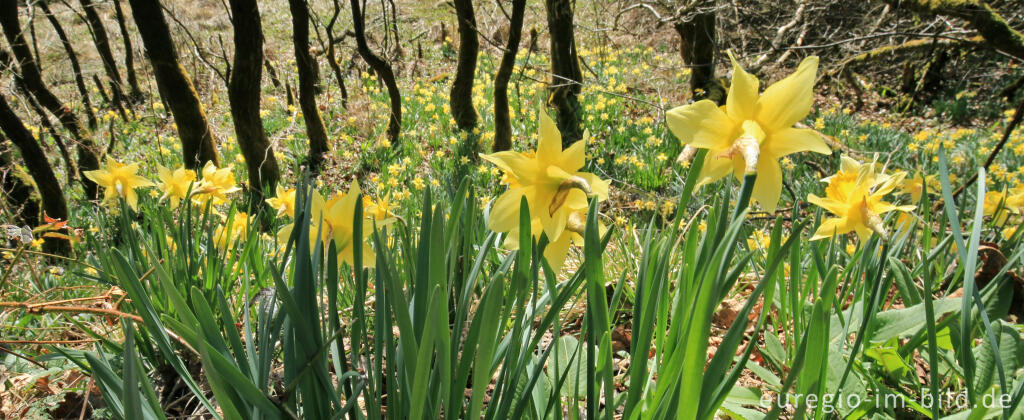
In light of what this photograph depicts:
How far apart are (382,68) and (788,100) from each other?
583 cm

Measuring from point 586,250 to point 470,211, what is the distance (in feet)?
0.83

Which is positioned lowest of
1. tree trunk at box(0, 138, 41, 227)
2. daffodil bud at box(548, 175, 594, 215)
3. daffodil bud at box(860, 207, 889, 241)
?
tree trunk at box(0, 138, 41, 227)

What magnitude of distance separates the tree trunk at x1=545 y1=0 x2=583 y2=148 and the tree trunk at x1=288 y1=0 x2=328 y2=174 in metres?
Answer: 2.46

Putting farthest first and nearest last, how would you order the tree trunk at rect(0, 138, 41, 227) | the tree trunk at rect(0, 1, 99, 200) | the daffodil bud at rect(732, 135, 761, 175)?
the tree trunk at rect(0, 1, 99, 200)
the tree trunk at rect(0, 138, 41, 227)
the daffodil bud at rect(732, 135, 761, 175)

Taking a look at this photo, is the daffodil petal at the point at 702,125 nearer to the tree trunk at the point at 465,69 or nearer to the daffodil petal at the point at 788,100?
the daffodil petal at the point at 788,100

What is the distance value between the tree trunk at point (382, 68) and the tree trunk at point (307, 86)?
51 centimetres

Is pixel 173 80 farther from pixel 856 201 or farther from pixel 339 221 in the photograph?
pixel 856 201

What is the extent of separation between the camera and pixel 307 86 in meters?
5.46

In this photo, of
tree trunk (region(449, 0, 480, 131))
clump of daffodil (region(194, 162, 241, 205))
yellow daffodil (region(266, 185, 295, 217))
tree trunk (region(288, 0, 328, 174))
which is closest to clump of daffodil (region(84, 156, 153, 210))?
clump of daffodil (region(194, 162, 241, 205))

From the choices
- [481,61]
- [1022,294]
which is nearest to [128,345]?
[1022,294]

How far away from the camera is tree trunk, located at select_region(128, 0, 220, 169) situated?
3721 millimetres

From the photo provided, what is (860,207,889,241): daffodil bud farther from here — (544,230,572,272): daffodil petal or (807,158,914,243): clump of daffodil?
(544,230,572,272): daffodil petal

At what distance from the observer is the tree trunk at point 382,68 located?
5.73 meters

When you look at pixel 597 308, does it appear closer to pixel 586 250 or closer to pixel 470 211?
pixel 586 250
